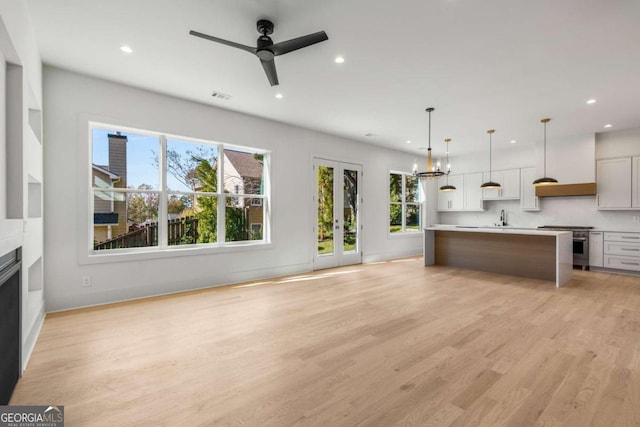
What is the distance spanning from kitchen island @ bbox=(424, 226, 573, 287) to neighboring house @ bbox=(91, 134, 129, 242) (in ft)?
19.5

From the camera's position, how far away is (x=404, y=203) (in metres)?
8.48

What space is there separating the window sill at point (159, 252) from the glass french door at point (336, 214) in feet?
4.98

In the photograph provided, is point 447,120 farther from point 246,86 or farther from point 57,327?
point 57,327

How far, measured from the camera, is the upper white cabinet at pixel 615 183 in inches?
235

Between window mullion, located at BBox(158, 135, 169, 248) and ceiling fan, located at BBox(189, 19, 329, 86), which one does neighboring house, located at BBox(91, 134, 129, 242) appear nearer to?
window mullion, located at BBox(158, 135, 169, 248)

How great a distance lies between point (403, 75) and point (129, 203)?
421 centimetres

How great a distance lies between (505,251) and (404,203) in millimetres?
3120

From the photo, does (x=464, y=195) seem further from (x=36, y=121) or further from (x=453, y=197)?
(x=36, y=121)

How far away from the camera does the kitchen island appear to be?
5.15 m

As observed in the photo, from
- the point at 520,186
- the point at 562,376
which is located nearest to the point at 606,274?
the point at 520,186

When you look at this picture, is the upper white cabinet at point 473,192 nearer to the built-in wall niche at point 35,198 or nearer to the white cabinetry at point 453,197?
the white cabinetry at point 453,197

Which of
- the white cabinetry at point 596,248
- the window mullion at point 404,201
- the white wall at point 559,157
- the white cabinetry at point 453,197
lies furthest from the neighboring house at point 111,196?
the white cabinetry at point 596,248

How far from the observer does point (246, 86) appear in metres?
4.15

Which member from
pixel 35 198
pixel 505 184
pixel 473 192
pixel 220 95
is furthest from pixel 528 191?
pixel 35 198
